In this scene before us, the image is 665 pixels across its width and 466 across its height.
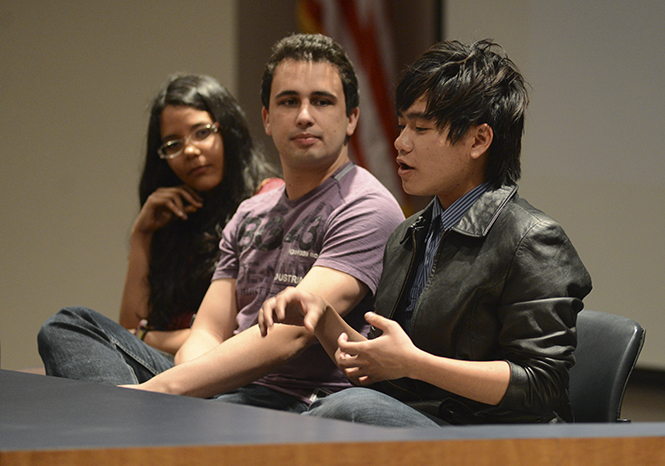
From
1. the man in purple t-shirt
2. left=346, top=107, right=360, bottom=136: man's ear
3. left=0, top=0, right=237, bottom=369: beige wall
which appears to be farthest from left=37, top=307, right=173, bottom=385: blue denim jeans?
Result: left=0, top=0, right=237, bottom=369: beige wall

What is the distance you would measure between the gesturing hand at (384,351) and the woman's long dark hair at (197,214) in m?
1.06

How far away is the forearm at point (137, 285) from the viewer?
235 cm

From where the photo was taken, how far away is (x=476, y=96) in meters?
1.34

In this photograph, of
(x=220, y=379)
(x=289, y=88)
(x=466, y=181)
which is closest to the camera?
(x=466, y=181)

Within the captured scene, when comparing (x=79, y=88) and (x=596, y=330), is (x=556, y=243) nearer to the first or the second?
(x=596, y=330)

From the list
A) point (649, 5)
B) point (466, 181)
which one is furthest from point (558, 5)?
point (466, 181)

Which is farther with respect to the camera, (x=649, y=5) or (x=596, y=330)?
(x=649, y=5)

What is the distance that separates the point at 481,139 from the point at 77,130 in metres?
2.95

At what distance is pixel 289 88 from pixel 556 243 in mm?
830

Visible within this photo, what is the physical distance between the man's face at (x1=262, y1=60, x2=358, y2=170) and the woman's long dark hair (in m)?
0.49

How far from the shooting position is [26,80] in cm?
369

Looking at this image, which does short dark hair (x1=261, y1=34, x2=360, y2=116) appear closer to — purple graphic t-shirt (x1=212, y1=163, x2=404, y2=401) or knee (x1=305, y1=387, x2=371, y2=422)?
purple graphic t-shirt (x1=212, y1=163, x2=404, y2=401)

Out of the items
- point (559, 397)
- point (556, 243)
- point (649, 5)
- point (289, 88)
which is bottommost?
point (559, 397)

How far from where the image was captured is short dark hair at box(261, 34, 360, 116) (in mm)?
1781
